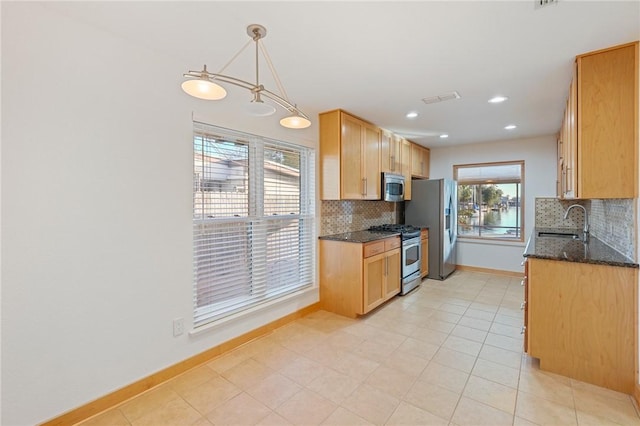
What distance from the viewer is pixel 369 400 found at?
75.6 inches

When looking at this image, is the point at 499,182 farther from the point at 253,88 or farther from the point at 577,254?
the point at 253,88

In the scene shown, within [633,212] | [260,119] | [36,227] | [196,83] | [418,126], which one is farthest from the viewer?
[418,126]

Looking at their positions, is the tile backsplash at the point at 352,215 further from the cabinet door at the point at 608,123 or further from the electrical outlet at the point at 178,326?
the cabinet door at the point at 608,123

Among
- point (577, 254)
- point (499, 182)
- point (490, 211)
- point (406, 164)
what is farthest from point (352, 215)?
point (499, 182)

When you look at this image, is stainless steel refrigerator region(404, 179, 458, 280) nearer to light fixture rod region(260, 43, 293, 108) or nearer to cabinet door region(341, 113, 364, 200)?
cabinet door region(341, 113, 364, 200)

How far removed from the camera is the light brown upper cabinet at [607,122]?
197cm

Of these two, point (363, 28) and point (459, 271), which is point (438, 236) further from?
point (363, 28)

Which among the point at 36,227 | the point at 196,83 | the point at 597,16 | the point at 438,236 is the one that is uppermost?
the point at 597,16

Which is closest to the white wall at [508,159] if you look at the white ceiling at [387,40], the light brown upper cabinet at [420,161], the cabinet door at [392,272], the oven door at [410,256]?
the light brown upper cabinet at [420,161]

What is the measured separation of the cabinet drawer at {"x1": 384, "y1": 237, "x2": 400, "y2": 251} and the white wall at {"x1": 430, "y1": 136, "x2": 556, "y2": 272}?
2.27 meters

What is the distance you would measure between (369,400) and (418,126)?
3.44 meters

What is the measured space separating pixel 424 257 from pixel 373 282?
177 cm

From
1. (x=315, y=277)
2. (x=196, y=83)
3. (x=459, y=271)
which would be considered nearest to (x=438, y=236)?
(x=459, y=271)

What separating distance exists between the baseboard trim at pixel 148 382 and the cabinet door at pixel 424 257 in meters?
2.68
